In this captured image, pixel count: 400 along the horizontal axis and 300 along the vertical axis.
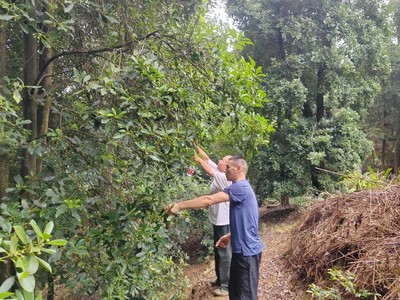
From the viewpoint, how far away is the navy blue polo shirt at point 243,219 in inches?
136

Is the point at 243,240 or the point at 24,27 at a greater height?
the point at 24,27

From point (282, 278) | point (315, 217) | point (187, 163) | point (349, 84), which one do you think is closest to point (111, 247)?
point (187, 163)

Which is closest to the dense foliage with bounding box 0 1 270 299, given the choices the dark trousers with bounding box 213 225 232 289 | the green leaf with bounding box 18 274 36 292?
the green leaf with bounding box 18 274 36 292

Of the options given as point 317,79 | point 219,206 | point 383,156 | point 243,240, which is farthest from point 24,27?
point 383,156

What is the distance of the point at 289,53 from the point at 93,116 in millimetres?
8734

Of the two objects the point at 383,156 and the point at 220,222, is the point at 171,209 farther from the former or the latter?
the point at 383,156

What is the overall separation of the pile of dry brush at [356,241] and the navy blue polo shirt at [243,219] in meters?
1.17

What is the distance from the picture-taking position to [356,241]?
13.7 feet

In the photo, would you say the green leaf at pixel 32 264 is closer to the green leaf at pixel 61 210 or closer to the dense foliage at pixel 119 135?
the dense foliage at pixel 119 135

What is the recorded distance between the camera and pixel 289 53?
10.2 meters

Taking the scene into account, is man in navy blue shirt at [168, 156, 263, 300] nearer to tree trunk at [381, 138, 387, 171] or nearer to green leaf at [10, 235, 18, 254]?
green leaf at [10, 235, 18, 254]

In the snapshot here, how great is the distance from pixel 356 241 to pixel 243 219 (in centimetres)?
157

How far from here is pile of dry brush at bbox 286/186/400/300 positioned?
3582mm

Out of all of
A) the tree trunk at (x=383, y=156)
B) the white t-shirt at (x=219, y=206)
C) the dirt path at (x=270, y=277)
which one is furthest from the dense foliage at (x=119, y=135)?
the tree trunk at (x=383, y=156)
